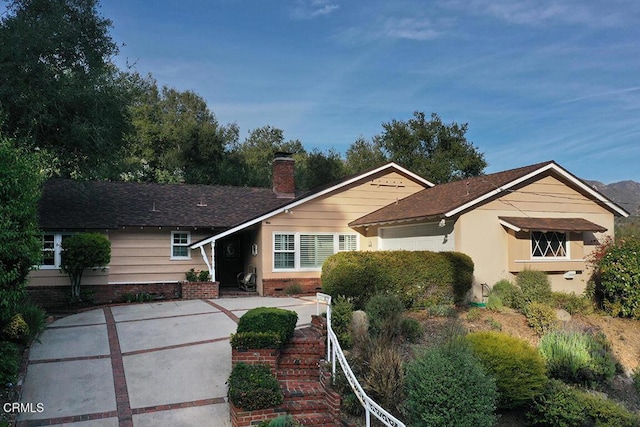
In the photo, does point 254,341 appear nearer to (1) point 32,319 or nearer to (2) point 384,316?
(2) point 384,316

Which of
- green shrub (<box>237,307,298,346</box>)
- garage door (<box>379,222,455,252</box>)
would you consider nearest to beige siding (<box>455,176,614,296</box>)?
garage door (<box>379,222,455,252</box>)

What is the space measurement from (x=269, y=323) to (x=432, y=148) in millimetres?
30690

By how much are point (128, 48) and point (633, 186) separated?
73.6m

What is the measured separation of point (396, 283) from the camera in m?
12.1

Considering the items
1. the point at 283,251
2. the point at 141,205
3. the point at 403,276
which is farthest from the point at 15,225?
the point at 141,205

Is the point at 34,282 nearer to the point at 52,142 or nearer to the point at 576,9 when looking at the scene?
the point at 52,142

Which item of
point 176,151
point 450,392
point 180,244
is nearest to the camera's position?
point 450,392

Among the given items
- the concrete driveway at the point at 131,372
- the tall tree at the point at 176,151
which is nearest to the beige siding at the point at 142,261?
the concrete driveway at the point at 131,372

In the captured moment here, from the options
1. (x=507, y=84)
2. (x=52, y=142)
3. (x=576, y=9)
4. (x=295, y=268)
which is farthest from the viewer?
(x=295, y=268)

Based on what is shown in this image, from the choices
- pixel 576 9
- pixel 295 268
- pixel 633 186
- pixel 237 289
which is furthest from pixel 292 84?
pixel 633 186

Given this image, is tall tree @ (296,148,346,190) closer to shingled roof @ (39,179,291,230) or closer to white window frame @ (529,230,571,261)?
shingled roof @ (39,179,291,230)

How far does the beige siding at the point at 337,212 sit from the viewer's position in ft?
55.8

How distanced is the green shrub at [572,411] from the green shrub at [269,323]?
4104 mm

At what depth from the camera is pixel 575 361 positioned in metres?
8.41
